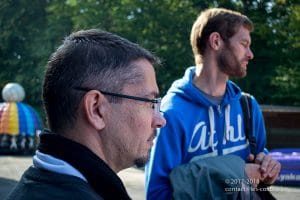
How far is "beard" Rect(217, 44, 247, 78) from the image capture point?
297 cm

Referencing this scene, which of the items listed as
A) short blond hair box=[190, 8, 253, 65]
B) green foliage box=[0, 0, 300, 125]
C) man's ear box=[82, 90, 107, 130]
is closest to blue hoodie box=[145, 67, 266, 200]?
short blond hair box=[190, 8, 253, 65]

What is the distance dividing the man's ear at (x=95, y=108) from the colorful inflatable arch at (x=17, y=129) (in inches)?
509

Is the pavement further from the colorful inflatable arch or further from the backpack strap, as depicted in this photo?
the backpack strap

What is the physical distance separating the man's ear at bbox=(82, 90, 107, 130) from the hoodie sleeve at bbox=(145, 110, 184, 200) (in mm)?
1079

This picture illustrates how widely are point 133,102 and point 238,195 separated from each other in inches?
40.2

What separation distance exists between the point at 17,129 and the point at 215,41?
41.3 ft

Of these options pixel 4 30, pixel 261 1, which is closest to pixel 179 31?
pixel 261 1

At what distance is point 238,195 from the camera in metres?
2.54

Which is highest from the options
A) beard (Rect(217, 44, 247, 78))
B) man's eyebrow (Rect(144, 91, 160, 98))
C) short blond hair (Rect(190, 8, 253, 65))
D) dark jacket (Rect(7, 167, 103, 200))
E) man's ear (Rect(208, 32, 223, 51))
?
short blond hair (Rect(190, 8, 253, 65))

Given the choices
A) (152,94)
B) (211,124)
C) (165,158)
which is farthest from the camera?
(211,124)

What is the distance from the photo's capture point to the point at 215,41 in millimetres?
3014

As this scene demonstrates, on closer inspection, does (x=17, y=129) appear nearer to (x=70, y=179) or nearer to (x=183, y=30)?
(x=183, y=30)

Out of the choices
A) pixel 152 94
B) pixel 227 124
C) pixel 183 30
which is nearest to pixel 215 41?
pixel 227 124

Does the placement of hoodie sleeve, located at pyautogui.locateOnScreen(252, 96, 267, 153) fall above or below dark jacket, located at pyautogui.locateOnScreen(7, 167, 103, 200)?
below
